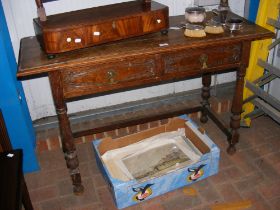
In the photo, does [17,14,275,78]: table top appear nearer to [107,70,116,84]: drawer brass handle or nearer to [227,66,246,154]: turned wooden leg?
[107,70,116,84]: drawer brass handle

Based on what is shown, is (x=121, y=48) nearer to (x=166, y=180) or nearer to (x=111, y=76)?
(x=111, y=76)

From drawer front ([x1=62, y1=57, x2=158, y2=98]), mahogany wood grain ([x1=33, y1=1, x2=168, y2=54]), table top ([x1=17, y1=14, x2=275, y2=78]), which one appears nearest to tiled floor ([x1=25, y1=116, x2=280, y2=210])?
drawer front ([x1=62, y1=57, x2=158, y2=98])

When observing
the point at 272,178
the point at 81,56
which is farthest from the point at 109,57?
the point at 272,178

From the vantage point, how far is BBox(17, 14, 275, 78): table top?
2041 mm

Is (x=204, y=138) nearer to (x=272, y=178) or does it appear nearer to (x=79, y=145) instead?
(x=272, y=178)

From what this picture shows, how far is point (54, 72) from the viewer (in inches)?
81.4

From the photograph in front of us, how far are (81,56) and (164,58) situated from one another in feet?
1.86

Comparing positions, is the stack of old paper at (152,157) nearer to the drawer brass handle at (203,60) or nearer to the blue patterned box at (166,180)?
A: the blue patterned box at (166,180)

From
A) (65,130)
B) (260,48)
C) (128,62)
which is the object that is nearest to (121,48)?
(128,62)

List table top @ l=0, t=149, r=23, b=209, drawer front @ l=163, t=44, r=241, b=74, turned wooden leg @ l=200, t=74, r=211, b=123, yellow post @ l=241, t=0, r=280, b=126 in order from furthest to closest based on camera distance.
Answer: turned wooden leg @ l=200, t=74, r=211, b=123 → yellow post @ l=241, t=0, r=280, b=126 → drawer front @ l=163, t=44, r=241, b=74 → table top @ l=0, t=149, r=23, b=209

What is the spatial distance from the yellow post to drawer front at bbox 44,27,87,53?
1.63 meters

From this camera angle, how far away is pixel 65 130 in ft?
7.59

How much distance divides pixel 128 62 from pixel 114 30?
0.75 ft

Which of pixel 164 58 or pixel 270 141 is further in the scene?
pixel 270 141
